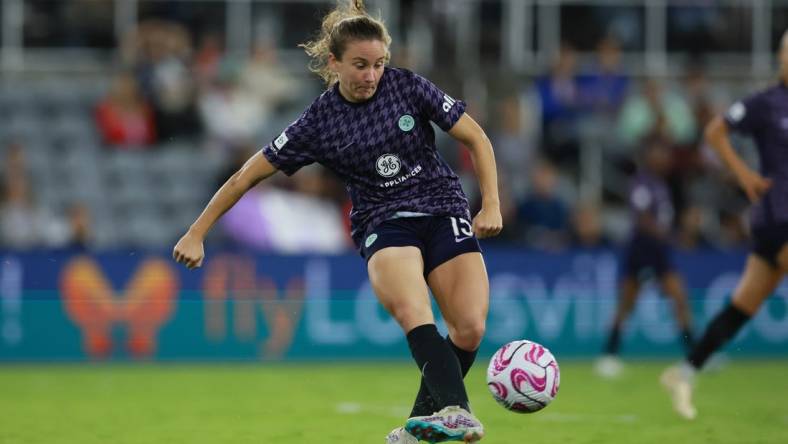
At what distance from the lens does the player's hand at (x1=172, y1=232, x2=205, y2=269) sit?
22.4 feet

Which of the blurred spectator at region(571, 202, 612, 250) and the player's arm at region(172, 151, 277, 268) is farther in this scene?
the blurred spectator at region(571, 202, 612, 250)

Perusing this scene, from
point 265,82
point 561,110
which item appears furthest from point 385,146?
point 561,110

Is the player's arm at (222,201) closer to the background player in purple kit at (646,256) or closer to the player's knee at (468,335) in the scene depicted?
the player's knee at (468,335)

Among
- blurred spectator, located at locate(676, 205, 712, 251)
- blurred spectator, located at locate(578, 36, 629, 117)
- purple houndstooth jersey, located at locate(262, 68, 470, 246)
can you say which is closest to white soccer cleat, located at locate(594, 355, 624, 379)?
blurred spectator, located at locate(676, 205, 712, 251)

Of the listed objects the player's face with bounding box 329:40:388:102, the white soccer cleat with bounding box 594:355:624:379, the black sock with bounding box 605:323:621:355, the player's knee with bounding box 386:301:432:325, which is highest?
the player's face with bounding box 329:40:388:102

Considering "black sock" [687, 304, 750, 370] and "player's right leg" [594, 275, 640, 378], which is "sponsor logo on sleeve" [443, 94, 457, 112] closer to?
"black sock" [687, 304, 750, 370]

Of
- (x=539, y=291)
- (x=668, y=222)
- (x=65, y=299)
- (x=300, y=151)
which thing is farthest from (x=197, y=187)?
(x=300, y=151)

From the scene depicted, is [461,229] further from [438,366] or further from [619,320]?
[619,320]

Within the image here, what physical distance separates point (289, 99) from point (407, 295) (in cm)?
1124

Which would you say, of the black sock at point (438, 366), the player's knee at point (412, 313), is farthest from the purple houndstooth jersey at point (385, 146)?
the black sock at point (438, 366)

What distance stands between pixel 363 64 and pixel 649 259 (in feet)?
25.1

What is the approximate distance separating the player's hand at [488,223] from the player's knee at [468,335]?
472 mm

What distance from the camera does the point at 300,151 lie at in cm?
693

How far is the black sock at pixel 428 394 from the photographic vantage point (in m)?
6.86
